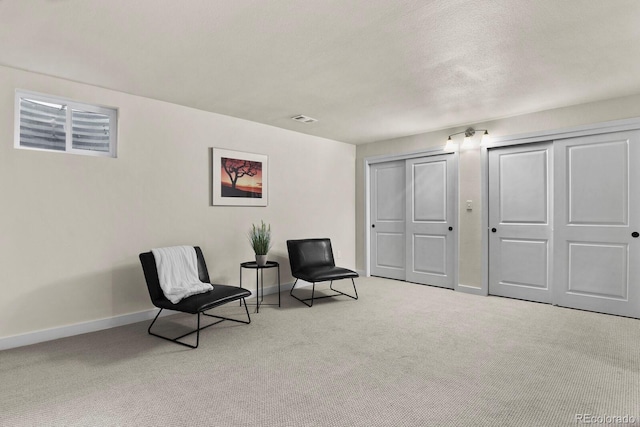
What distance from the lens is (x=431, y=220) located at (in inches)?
213

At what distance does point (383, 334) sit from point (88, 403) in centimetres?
232

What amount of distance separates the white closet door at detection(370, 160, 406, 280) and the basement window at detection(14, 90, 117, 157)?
404 centimetres

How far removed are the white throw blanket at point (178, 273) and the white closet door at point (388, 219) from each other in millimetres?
3343

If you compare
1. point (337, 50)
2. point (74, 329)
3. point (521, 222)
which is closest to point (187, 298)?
point (74, 329)

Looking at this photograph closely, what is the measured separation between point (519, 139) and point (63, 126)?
5110mm

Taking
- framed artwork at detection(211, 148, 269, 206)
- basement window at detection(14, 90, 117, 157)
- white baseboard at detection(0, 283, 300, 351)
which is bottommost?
white baseboard at detection(0, 283, 300, 351)

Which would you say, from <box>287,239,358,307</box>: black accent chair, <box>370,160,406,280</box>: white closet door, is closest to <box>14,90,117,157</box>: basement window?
<box>287,239,358,307</box>: black accent chair

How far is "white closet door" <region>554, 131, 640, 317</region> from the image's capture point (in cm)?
377

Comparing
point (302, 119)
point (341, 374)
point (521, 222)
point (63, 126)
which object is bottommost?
point (341, 374)

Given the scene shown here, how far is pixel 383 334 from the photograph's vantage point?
3309 millimetres

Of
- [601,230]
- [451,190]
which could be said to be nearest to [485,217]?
[451,190]

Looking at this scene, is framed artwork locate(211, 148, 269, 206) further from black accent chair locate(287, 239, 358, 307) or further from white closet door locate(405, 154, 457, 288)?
white closet door locate(405, 154, 457, 288)

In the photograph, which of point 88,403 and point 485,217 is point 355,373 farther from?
point 485,217

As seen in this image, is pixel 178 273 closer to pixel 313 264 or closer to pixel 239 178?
pixel 239 178
